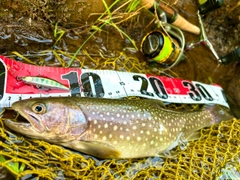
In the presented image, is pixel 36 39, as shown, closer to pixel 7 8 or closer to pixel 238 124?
pixel 7 8

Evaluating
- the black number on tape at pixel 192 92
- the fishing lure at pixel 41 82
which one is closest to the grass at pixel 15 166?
the fishing lure at pixel 41 82

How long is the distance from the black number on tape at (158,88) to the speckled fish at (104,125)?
8.8 inches

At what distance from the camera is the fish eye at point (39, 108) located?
2.15 meters

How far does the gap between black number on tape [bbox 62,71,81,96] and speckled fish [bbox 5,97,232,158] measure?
0.24m

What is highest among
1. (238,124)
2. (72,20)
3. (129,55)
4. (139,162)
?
(72,20)

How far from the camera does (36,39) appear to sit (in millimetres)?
3002

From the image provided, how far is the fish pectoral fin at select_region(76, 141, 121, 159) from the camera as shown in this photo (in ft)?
7.66

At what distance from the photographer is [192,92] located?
3236 mm

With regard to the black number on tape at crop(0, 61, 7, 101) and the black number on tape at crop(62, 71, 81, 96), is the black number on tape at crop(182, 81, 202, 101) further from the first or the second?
the black number on tape at crop(0, 61, 7, 101)

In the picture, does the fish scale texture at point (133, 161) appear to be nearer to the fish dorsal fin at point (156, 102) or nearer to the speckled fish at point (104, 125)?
the speckled fish at point (104, 125)

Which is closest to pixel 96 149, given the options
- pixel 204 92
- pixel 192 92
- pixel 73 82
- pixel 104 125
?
pixel 104 125

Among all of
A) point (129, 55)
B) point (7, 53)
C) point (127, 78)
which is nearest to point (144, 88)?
point (127, 78)

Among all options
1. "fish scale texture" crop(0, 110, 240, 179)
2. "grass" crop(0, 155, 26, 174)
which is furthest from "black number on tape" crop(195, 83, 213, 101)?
"grass" crop(0, 155, 26, 174)

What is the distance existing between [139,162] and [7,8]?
1937 millimetres
